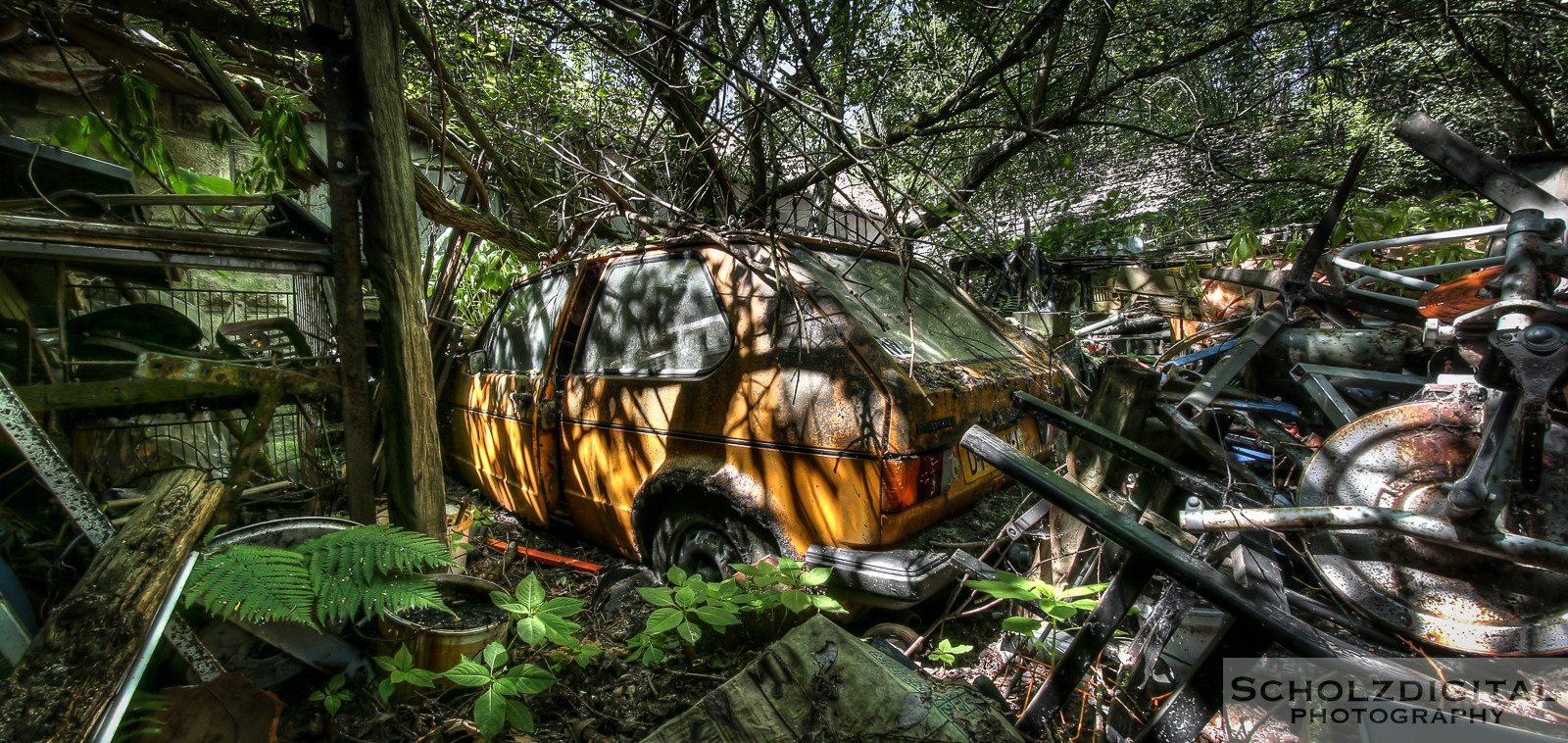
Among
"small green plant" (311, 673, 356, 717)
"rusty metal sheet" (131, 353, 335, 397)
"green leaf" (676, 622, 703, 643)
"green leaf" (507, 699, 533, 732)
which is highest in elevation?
"rusty metal sheet" (131, 353, 335, 397)

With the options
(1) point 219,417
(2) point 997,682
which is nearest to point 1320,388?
(2) point 997,682

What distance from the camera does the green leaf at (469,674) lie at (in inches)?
55.8

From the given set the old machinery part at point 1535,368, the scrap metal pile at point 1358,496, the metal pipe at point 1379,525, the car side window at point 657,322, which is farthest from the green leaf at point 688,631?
the old machinery part at point 1535,368

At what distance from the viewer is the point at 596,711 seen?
1.67 m

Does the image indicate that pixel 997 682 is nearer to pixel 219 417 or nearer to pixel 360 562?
pixel 360 562

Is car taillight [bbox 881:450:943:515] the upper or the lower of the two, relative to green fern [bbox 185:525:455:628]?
upper

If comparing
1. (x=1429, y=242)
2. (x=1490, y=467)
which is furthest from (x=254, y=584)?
(x=1429, y=242)

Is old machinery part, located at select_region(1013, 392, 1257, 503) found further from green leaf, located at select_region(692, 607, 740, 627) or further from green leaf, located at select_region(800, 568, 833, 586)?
green leaf, located at select_region(692, 607, 740, 627)

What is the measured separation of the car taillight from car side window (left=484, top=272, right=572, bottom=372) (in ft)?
7.00

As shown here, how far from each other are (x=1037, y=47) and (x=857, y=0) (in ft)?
7.40

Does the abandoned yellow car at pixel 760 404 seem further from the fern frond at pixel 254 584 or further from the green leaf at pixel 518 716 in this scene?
the fern frond at pixel 254 584

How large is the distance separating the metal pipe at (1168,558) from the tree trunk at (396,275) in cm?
198

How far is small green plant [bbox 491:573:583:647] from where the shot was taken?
1.53m

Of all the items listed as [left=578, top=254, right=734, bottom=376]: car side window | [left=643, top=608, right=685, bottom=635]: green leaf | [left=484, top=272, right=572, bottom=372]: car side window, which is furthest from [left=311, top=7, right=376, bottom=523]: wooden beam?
[left=643, top=608, right=685, bottom=635]: green leaf
